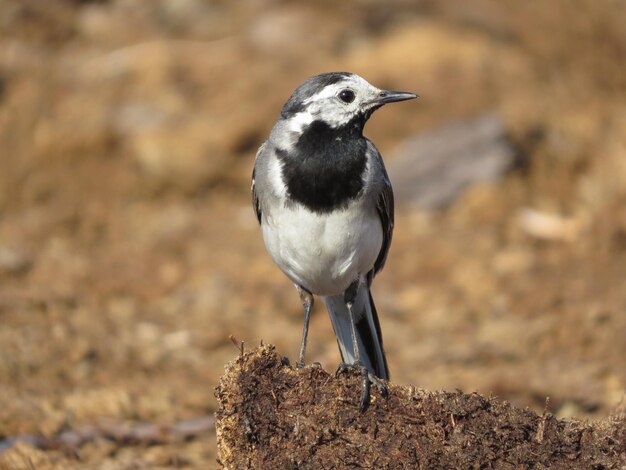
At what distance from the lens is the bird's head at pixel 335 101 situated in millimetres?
6203

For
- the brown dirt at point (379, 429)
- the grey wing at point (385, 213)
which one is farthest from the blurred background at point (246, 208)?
the brown dirt at point (379, 429)

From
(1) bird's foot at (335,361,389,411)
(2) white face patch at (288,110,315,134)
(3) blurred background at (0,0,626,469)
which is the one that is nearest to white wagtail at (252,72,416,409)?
(2) white face patch at (288,110,315,134)

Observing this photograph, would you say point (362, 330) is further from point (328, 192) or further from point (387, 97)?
point (387, 97)

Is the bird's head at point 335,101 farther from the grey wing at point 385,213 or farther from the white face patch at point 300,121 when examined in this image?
the grey wing at point 385,213

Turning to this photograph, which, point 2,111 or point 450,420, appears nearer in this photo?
point 450,420

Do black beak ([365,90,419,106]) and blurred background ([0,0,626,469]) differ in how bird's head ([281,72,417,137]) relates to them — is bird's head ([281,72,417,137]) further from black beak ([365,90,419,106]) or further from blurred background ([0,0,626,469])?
blurred background ([0,0,626,469])

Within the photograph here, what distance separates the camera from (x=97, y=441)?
7367 millimetres

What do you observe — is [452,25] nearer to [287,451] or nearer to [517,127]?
[517,127]

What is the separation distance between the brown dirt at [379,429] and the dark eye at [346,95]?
1977 millimetres

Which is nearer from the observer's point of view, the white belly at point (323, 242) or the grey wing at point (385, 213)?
the white belly at point (323, 242)

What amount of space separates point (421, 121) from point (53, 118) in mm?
5343

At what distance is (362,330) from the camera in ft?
21.7

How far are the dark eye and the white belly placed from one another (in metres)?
0.71

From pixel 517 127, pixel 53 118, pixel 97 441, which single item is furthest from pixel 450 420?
pixel 53 118
